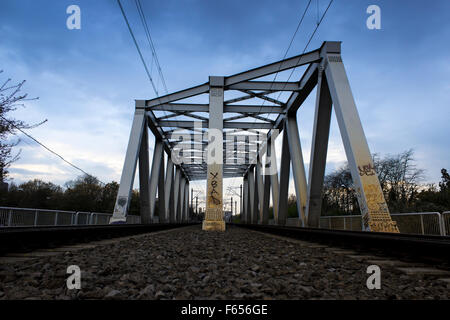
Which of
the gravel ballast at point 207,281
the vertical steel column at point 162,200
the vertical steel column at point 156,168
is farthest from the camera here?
the vertical steel column at point 162,200

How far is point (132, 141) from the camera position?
603 inches

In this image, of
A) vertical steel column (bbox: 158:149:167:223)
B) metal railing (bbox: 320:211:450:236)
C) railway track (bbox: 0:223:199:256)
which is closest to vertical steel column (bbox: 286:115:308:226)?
metal railing (bbox: 320:211:450:236)

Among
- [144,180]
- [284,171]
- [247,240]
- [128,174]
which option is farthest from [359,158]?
[144,180]

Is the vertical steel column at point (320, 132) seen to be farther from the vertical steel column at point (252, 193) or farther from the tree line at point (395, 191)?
the vertical steel column at point (252, 193)

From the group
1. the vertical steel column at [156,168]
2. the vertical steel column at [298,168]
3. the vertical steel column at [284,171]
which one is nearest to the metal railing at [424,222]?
the vertical steel column at [298,168]

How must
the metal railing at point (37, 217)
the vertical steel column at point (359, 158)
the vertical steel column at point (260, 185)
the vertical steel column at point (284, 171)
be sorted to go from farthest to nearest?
the vertical steel column at point (260, 185) → the vertical steel column at point (284, 171) → the metal railing at point (37, 217) → the vertical steel column at point (359, 158)

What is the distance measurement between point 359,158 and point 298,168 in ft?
20.2

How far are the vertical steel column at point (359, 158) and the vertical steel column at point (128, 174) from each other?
395 inches

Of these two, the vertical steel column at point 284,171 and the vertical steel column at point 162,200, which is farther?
the vertical steel column at point 162,200

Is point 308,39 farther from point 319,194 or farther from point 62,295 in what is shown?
point 62,295

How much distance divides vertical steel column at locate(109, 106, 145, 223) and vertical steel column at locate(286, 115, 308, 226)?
8.11 metres

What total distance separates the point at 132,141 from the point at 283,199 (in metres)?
9.35

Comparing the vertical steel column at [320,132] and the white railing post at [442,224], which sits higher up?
the vertical steel column at [320,132]

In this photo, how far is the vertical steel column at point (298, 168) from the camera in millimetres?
13971
